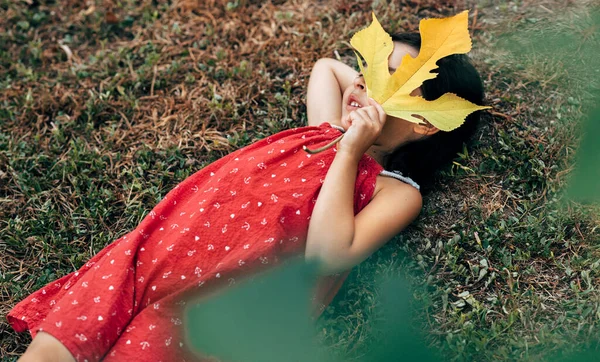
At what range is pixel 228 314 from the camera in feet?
6.53

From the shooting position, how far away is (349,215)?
210cm

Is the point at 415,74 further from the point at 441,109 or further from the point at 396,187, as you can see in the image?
the point at 396,187

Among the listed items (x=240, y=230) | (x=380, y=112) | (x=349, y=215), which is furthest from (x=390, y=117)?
(x=240, y=230)

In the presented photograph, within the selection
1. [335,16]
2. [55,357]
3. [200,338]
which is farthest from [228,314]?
[335,16]

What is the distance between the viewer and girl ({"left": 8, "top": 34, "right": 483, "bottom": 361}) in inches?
75.7

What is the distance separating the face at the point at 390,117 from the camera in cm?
219

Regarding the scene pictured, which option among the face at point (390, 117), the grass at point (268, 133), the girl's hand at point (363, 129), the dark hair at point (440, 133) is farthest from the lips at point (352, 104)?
the grass at point (268, 133)

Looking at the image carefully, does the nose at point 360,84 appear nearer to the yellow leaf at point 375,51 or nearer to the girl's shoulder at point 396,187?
the yellow leaf at point 375,51

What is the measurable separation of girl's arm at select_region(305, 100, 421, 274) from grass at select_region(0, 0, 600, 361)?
304 mm

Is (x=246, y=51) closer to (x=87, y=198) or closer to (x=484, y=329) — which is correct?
(x=87, y=198)

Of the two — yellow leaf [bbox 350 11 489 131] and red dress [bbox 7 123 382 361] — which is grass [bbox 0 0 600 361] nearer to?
red dress [bbox 7 123 382 361]

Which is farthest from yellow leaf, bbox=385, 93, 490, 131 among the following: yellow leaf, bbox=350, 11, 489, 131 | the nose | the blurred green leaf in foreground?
the blurred green leaf in foreground

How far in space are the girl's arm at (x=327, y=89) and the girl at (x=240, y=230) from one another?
0.20 meters

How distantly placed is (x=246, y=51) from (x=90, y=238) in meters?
1.26
